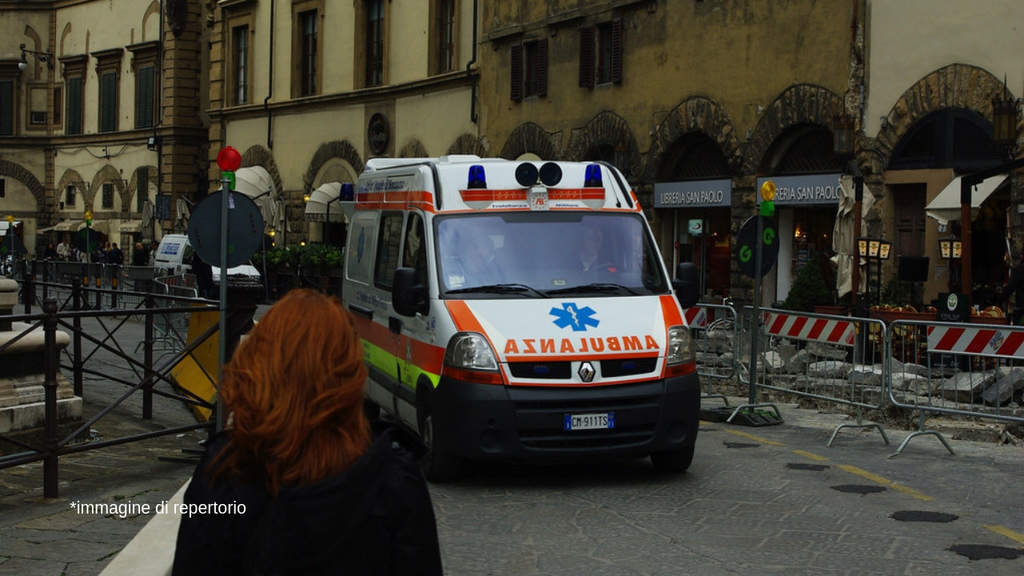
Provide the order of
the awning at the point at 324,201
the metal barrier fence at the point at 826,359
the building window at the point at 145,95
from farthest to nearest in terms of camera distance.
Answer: the building window at the point at 145,95 < the awning at the point at 324,201 < the metal barrier fence at the point at 826,359

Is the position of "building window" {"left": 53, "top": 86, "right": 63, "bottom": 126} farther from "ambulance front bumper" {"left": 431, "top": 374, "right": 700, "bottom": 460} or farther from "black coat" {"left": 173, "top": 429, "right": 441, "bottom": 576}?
"black coat" {"left": 173, "top": 429, "right": 441, "bottom": 576}

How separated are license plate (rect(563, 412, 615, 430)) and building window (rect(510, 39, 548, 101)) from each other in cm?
2191

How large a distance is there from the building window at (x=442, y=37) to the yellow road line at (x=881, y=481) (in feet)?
82.1

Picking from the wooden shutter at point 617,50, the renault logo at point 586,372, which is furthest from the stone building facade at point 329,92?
the renault logo at point 586,372

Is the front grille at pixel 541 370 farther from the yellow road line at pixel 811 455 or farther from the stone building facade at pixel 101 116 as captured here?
the stone building facade at pixel 101 116

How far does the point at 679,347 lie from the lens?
9.11m

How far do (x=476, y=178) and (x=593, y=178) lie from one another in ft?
2.95

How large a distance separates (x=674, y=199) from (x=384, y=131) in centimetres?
1225

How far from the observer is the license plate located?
870 centimetres

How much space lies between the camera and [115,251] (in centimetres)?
4784

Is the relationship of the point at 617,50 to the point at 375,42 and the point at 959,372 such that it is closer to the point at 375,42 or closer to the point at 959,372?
the point at 375,42

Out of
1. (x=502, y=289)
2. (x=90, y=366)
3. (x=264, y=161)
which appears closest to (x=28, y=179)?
(x=264, y=161)

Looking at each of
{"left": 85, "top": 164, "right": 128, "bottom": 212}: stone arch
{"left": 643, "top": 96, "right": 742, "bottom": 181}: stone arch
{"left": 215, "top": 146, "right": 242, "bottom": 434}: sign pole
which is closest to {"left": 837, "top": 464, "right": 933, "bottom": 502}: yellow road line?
{"left": 215, "top": 146, "right": 242, "bottom": 434}: sign pole

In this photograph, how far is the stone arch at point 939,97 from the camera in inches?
746
